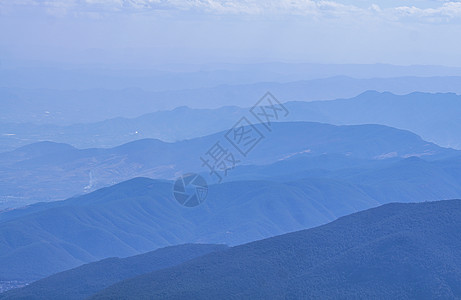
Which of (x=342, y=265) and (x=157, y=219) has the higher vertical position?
(x=342, y=265)

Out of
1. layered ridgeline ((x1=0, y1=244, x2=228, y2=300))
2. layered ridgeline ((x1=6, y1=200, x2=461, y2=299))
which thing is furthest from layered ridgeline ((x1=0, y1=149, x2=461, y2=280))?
layered ridgeline ((x1=6, y1=200, x2=461, y2=299))

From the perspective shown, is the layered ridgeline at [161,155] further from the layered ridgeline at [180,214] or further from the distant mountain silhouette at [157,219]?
the distant mountain silhouette at [157,219]

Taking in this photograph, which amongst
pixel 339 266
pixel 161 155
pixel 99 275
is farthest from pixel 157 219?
pixel 161 155

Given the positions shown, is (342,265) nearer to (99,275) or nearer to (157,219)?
(99,275)

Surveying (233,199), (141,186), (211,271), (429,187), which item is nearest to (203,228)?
(233,199)

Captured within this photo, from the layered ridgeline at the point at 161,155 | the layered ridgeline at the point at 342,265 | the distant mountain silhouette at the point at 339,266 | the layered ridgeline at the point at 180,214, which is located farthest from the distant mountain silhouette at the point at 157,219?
the layered ridgeline at the point at 161,155
